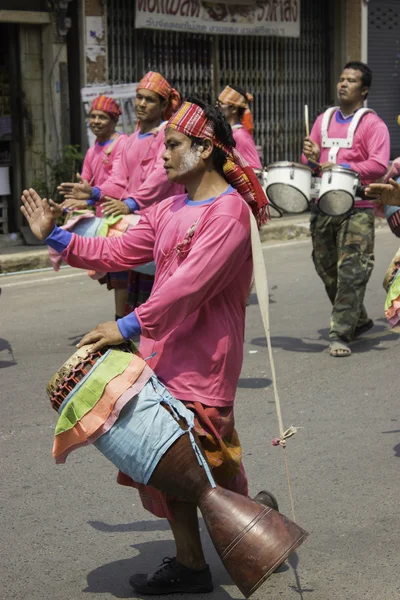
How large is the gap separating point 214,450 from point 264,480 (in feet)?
4.83

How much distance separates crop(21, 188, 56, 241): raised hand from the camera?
161 inches

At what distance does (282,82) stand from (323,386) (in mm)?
10394

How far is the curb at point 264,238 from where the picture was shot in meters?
11.9

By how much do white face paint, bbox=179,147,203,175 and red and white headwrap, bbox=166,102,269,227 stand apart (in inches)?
2.1

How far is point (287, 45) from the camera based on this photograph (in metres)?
16.5

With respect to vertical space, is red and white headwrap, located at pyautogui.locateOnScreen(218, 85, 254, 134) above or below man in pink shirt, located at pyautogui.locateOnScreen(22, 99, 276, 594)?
above

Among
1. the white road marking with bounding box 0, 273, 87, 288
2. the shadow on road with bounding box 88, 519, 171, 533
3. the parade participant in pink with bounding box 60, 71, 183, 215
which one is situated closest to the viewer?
the shadow on road with bounding box 88, 519, 171, 533

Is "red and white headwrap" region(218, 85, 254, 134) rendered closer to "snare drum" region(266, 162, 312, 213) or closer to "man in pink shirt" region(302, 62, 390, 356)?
"man in pink shirt" region(302, 62, 390, 356)

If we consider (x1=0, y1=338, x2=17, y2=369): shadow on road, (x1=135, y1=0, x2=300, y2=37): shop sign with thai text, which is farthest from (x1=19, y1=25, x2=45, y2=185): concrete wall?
(x1=0, y1=338, x2=17, y2=369): shadow on road

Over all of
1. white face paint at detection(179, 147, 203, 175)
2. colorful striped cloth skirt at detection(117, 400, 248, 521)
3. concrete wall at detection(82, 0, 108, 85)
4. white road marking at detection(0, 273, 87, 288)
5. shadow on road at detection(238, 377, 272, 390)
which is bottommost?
white road marking at detection(0, 273, 87, 288)

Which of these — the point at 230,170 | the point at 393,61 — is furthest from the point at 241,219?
the point at 393,61

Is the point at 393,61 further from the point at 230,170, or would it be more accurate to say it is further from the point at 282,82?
the point at 230,170

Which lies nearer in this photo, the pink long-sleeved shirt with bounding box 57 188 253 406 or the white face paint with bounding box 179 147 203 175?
the pink long-sleeved shirt with bounding box 57 188 253 406

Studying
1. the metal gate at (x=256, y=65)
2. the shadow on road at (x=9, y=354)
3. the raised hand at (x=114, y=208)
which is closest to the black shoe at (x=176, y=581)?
the raised hand at (x=114, y=208)
